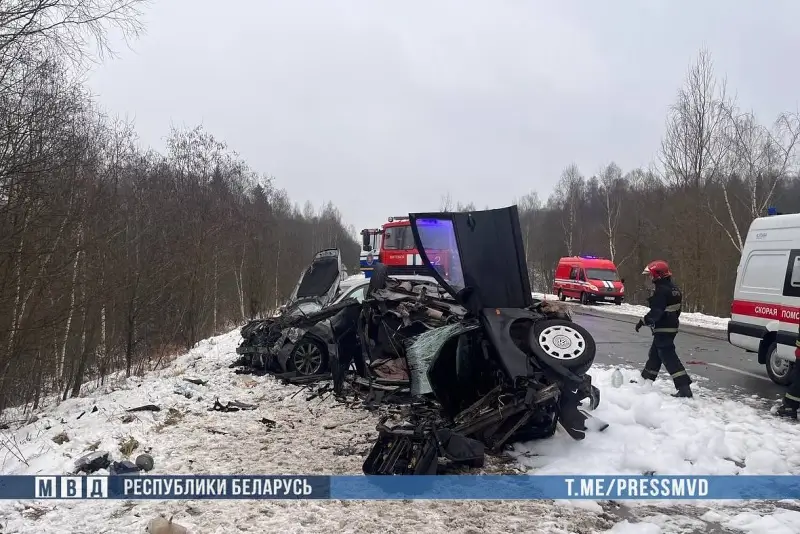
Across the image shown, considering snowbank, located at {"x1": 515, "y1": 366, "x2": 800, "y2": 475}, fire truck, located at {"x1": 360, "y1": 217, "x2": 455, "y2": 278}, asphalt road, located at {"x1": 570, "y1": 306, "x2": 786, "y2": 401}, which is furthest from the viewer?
fire truck, located at {"x1": 360, "y1": 217, "x2": 455, "y2": 278}

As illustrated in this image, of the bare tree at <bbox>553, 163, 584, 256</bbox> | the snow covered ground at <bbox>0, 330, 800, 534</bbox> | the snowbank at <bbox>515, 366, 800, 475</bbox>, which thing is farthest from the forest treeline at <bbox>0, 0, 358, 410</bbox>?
the bare tree at <bbox>553, 163, 584, 256</bbox>

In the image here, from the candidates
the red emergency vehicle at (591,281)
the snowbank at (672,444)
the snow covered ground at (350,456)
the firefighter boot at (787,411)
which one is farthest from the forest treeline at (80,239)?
the red emergency vehicle at (591,281)

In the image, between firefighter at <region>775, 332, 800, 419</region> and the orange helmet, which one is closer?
firefighter at <region>775, 332, 800, 419</region>

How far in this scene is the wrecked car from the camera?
334 inches

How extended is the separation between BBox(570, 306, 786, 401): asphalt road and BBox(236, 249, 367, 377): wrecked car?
400 cm

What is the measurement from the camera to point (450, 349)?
516 cm

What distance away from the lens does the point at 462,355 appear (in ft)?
16.9

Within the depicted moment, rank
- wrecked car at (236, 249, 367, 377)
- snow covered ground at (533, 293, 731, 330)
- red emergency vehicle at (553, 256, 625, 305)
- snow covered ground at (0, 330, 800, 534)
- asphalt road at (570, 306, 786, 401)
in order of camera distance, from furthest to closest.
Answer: red emergency vehicle at (553, 256, 625, 305)
snow covered ground at (533, 293, 731, 330)
wrecked car at (236, 249, 367, 377)
asphalt road at (570, 306, 786, 401)
snow covered ground at (0, 330, 800, 534)

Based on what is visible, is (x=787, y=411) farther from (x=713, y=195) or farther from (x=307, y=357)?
(x=713, y=195)

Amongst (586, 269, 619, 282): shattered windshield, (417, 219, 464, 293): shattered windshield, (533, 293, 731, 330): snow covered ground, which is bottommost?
(533, 293, 731, 330): snow covered ground

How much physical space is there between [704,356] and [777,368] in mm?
2576

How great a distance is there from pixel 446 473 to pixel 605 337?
31.8ft

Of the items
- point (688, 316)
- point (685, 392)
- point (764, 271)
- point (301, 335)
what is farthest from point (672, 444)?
point (688, 316)

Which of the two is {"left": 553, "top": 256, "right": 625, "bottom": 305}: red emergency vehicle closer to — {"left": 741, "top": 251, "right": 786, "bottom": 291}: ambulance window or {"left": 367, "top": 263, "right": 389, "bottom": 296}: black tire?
{"left": 741, "top": 251, "right": 786, "bottom": 291}: ambulance window
